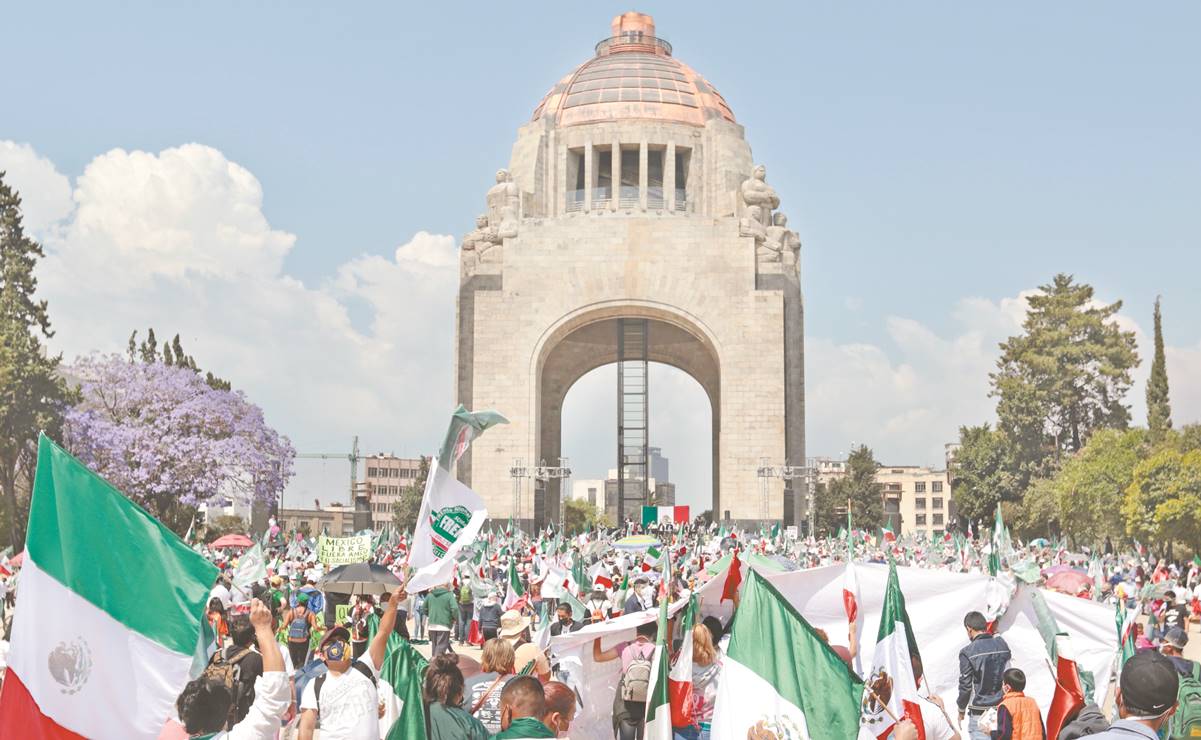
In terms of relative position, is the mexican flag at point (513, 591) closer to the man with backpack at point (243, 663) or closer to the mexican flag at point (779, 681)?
the man with backpack at point (243, 663)

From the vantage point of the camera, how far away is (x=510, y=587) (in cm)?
1891

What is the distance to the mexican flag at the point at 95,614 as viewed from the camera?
16.7 ft

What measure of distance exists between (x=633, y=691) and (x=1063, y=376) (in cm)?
5319

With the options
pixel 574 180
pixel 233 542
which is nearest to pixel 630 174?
pixel 574 180

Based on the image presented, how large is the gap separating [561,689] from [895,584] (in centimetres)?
236

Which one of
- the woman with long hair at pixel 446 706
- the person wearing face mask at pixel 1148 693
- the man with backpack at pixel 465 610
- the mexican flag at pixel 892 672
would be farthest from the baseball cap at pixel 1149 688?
the man with backpack at pixel 465 610

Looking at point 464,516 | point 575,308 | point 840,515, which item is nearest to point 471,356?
point 575,308

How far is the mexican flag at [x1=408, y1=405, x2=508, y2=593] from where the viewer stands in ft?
27.1

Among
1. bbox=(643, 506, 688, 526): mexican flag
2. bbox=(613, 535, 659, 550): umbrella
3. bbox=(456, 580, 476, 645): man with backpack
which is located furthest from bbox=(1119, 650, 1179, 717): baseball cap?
bbox=(643, 506, 688, 526): mexican flag

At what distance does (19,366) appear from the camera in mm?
35844

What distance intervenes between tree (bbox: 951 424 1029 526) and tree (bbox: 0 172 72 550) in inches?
1477

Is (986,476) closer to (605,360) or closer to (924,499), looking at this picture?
(605,360)

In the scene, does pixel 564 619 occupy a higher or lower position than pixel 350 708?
higher

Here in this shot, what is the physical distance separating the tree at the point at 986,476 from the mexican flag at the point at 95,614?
56361mm
